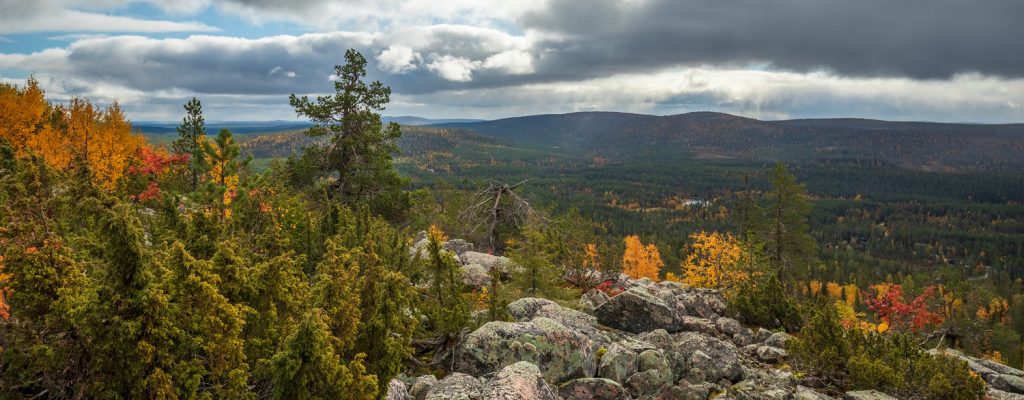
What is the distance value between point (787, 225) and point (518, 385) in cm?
4762

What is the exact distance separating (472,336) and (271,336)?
5.81m

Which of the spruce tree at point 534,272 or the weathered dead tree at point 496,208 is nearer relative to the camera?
the spruce tree at point 534,272

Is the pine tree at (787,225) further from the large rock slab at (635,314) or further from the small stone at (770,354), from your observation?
the large rock slab at (635,314)

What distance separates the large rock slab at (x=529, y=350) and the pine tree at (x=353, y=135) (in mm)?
22157

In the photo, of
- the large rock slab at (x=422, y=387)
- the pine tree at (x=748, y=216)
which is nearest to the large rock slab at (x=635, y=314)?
the large rock slab at (x=422, y=387)

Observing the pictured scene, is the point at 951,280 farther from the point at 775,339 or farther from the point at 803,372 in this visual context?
the point at 803,372

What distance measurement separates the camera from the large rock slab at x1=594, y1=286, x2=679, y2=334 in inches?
829

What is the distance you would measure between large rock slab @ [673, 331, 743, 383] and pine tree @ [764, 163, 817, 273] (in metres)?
35.3

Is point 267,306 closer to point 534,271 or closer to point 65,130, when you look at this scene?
point 534,271

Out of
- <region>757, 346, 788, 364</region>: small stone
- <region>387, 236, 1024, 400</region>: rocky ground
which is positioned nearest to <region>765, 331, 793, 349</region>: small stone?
<region>387, 236, 1024, 400</region>: rocky ground

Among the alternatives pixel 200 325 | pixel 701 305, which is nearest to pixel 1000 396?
pixel 701 305

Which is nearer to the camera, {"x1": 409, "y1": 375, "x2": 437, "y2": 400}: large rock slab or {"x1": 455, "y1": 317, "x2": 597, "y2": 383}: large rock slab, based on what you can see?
{"x1": 409, "y1": 375, "x2": 437, "y2": 400}: large rock slab

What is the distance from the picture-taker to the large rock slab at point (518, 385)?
357 inches

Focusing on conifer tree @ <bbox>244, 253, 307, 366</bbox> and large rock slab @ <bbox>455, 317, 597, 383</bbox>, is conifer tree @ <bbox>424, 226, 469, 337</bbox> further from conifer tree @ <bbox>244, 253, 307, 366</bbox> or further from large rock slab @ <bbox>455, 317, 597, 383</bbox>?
conifer tree @ <bbox>244, 253, 307, 366</bbox>
